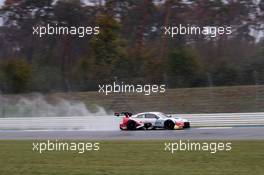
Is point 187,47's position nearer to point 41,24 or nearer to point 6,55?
point 41,24

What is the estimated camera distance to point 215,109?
2569cm

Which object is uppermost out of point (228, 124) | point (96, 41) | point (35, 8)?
point (35, 8)

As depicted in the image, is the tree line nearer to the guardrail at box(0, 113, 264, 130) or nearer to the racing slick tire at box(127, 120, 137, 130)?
the guardrail at box(0, 113, 264, 130)

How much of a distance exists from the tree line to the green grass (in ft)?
49.2

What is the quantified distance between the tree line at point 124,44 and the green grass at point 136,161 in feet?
49.2

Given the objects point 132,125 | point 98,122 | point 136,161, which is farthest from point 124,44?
point 136,161

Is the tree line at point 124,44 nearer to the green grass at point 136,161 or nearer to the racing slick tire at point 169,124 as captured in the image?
the racing slick tire at point 169,124

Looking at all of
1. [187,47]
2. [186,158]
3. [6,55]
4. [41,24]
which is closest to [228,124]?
[186,158]

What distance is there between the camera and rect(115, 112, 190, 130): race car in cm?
2280

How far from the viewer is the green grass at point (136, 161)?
1013cm

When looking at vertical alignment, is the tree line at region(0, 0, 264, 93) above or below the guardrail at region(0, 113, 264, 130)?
above

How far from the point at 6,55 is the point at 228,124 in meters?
24.6

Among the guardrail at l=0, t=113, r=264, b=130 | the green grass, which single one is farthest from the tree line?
the green grass

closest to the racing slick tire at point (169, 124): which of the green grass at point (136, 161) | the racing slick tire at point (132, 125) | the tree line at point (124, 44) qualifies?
the racing slick tire at point (132, 125)
